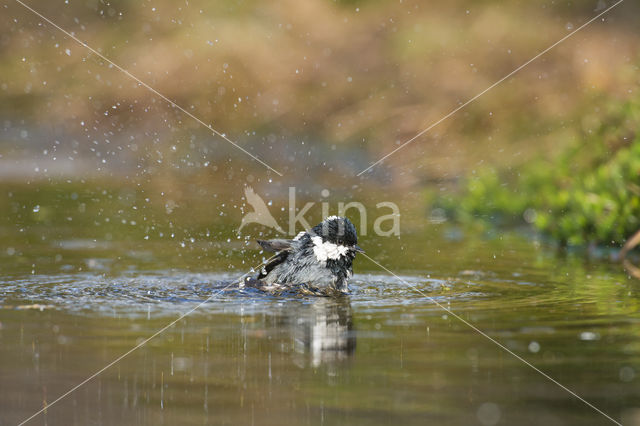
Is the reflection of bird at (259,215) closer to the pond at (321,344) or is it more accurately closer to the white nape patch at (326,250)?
the pond at (321,344)

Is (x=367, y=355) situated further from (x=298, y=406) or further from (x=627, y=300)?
(x=627, y=300)

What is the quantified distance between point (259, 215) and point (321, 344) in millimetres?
8518

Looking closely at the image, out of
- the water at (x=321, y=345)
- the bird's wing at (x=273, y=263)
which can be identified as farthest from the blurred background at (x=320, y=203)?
the bird's wing at (x=273, y=263)

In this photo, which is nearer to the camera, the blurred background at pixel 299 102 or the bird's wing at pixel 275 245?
the bird's wing at pixel 275 245

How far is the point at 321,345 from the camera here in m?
A: 5.45

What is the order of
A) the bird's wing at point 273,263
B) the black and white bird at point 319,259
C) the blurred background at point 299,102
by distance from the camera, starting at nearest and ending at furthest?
the black and white bird at point 319,259 < the bird's wing at point 273,263 < the blurred background at point 299,102

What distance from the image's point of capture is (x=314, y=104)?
20.5m

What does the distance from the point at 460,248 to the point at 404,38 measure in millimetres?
10552

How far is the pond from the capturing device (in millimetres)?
4145

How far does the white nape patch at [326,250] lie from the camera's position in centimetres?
763

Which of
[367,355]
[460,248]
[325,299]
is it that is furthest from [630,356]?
[460,248]

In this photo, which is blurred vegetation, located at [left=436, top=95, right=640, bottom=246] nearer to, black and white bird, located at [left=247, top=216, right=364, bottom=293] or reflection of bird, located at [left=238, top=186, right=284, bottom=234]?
reflection of bird, located at [left=238, top=186, right=284, bottom=234]

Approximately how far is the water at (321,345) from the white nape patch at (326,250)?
0.39 metres

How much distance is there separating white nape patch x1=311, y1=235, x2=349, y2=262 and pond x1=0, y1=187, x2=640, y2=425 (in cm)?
37
